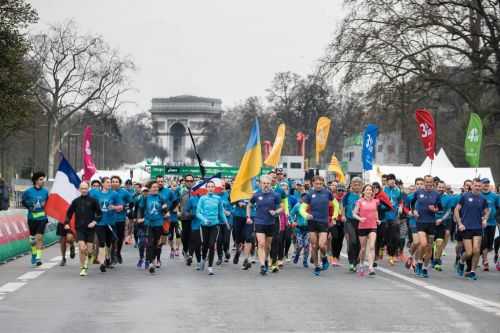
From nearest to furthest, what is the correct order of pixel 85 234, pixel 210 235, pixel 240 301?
pixel 240 301
pixel 85 234
pixel 210 235

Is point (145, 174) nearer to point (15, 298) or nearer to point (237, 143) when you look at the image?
point (15, 298)

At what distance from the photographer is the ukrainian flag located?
21.3 metres

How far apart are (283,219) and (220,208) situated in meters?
1.80

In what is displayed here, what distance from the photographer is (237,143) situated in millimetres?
143875

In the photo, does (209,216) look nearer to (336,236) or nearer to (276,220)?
(276,220)

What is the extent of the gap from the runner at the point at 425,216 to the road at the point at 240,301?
0.39 m

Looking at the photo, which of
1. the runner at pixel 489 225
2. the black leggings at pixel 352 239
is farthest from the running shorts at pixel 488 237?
the black leggings at pixel 352 239

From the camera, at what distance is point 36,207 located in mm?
21156

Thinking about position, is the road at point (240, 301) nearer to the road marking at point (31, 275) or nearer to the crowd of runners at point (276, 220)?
the road marking at point (31, 275)

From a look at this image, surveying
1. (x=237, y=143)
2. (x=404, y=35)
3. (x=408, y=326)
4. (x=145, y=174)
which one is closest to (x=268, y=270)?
(x=408, y=326)

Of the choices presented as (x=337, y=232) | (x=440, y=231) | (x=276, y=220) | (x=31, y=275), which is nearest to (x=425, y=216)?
(x=440, y=231)

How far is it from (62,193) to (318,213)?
5.00 m

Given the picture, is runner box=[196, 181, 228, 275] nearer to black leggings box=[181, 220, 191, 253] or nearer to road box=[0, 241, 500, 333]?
road box=[0, 241, 500, 333]

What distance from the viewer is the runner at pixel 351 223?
20.6 meters
